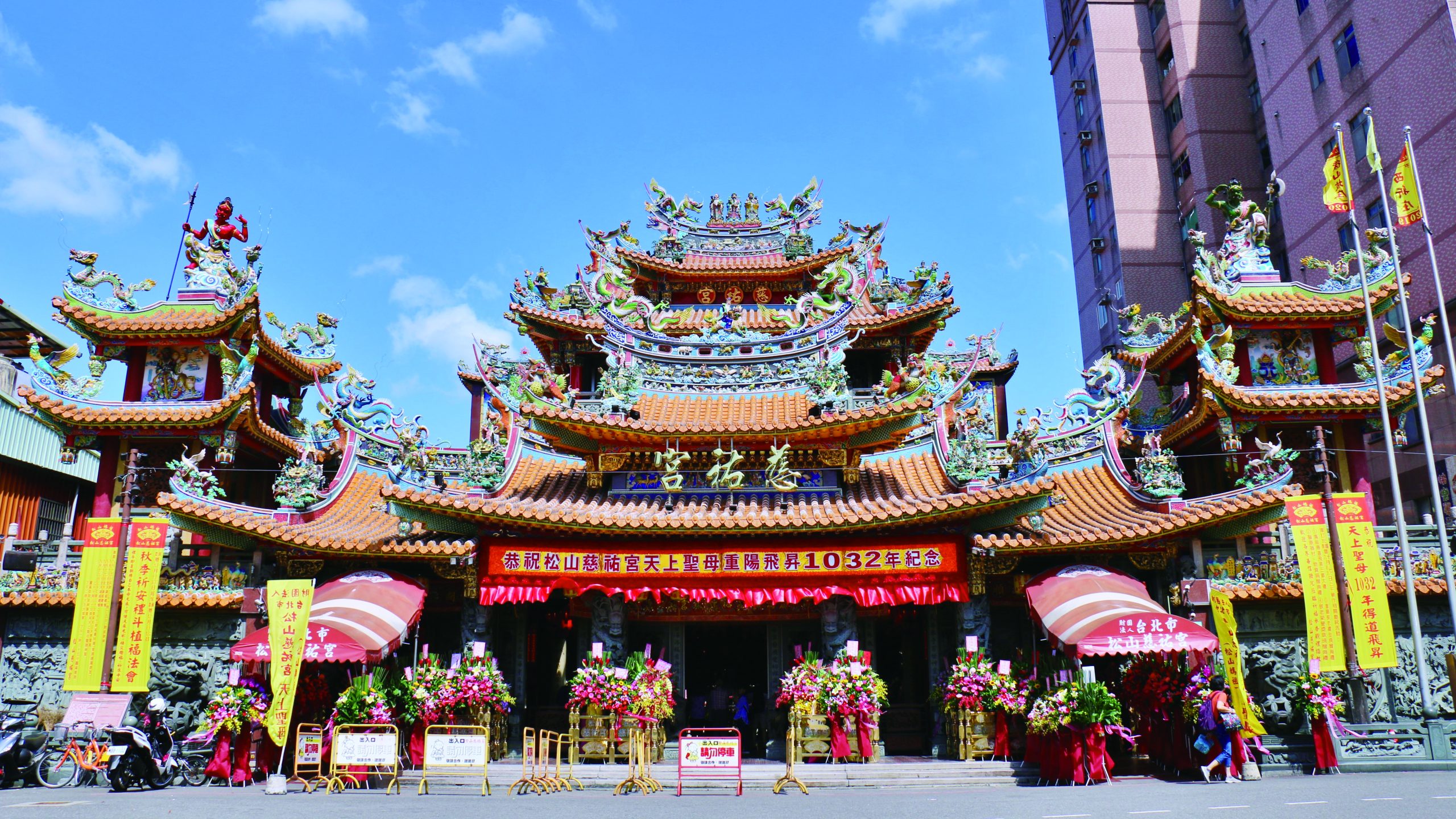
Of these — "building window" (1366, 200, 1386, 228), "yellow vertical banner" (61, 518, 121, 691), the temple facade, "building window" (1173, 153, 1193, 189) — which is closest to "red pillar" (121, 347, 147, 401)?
the temple facade

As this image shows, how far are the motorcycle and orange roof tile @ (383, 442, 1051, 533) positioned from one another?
5457 millimetres

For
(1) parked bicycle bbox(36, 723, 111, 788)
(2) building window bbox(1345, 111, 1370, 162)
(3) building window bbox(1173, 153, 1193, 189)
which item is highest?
(3) building window bbox(1173, 153, 1193, 189)

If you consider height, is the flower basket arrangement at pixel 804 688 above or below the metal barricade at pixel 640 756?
above

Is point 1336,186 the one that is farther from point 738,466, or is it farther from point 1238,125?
point 1238,125

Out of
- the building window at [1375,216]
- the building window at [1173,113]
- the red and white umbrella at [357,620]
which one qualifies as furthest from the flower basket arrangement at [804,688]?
the building window at [1173,113]

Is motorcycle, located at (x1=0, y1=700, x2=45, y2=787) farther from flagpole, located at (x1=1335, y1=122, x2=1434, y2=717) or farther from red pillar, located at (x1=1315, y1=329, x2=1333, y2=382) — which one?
red pillar, located at (x1=1315, y1=329, x2=1333, y2=382)

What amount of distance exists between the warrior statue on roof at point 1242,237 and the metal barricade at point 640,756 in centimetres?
1469

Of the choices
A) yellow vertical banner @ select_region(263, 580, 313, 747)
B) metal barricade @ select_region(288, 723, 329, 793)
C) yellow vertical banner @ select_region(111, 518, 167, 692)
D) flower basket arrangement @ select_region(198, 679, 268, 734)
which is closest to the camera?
metal barricade @ select_region(288, 723, 329, 793)

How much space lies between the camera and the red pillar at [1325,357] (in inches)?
752

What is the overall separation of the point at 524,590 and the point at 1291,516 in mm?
11237

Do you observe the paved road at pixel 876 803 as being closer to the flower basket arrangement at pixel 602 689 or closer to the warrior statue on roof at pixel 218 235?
the flower basket arrangement at pixel 602 689

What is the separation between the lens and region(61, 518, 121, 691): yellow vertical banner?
48.3ft

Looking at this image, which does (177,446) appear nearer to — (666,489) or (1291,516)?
(666,489)

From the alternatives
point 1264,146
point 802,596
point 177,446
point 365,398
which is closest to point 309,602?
point 365,398
